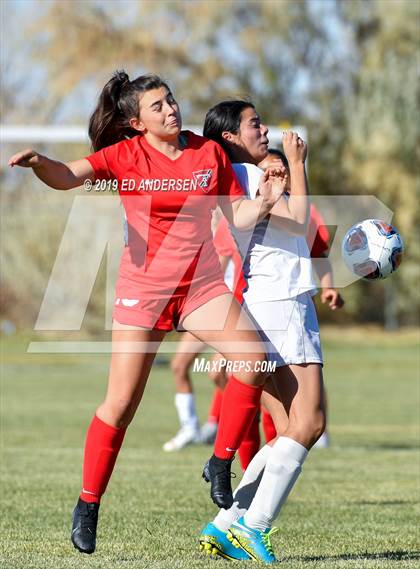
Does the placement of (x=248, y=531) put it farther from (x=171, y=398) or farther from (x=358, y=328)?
(x=358, y=328)

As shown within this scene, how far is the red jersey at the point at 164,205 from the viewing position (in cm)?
514

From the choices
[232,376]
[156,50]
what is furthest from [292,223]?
[156,50]

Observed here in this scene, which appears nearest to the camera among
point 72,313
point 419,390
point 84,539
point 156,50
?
point 84,539

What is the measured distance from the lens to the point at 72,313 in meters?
26.7

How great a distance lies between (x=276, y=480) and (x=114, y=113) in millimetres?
1890

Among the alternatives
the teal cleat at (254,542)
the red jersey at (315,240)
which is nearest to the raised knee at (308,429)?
the teal cleat at (254,542)

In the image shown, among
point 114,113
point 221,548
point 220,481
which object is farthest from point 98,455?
point 114,113

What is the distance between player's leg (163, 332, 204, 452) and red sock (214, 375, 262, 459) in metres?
5.46

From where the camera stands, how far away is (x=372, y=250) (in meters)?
5.88

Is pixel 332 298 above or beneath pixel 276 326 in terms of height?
beneath

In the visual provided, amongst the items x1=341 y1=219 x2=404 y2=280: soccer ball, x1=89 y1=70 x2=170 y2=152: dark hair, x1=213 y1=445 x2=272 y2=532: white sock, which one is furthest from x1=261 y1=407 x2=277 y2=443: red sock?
x1=89 y1=70 x2=170 y2=152: dark hair

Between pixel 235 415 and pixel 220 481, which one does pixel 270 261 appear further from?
pixel 220 481

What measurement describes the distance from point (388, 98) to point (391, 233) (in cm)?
2760

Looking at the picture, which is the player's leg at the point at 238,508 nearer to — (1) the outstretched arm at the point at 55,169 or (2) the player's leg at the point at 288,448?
(2) the player's leg at the point at 288,448
